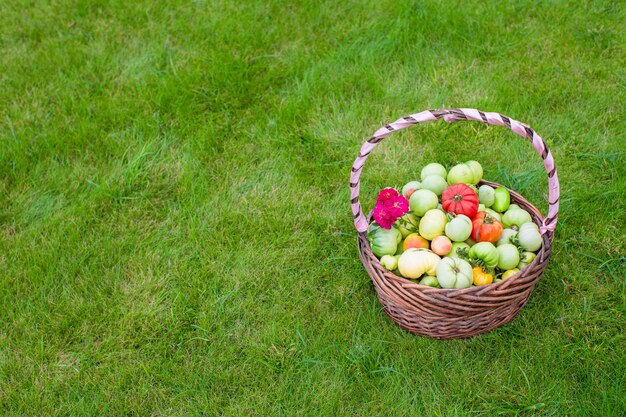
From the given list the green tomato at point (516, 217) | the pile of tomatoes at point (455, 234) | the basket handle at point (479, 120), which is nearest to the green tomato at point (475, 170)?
the pile of tomatoes at point (455, 234)

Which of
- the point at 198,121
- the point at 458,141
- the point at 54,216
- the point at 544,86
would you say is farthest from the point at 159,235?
the point at 544,86

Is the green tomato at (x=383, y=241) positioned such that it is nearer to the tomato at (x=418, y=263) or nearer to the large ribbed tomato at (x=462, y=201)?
the tomato at (x=418, y=263)

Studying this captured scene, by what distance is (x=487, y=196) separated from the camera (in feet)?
8.86

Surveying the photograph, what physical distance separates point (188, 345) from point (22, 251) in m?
1.07

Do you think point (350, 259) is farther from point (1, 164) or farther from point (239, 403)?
point (1, 164)

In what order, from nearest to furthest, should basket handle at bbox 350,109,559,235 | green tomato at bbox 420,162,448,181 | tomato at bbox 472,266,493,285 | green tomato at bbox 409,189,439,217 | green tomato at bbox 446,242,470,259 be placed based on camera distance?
basket handle at bbox 350,109,559,235 < tomato at bbox 472,266,493,285 < green tomato at bbox 446,242,470,259 < green tomato at bbox 409,189,439,217 < green tomato at bbox 420,162,448,181

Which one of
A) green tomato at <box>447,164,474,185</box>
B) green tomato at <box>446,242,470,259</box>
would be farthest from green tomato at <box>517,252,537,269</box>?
green tomato at <box>447,164,474,185</box>

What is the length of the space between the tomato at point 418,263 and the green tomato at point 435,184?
398 mm

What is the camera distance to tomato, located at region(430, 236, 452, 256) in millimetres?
2473

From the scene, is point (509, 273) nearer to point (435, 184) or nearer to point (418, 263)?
point (418, 263)

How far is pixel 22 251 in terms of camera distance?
3092 mm

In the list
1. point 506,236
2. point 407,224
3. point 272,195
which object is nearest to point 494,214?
point 506,236

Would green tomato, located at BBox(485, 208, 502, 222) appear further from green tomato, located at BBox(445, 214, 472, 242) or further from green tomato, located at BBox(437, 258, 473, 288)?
green tomato, located at BBox(437, 258, 473, 288)

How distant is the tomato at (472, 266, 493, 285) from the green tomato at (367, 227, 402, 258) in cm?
34
